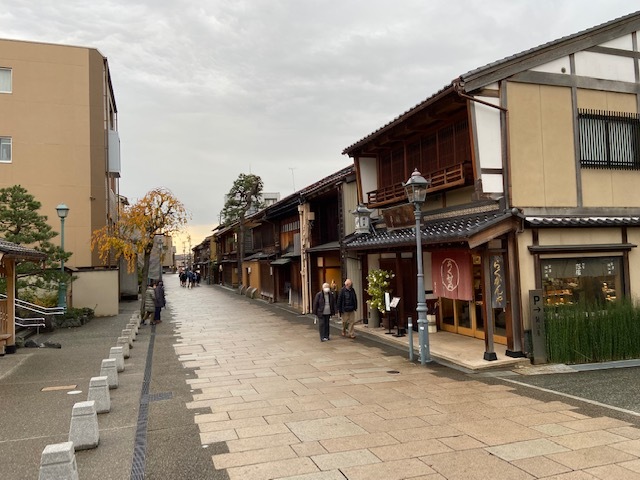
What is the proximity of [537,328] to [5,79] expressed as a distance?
2748 cm

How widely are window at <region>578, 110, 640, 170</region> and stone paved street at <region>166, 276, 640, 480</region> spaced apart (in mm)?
6900

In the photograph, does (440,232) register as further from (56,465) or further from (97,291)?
(97,291)

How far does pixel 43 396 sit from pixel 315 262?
1597 cm

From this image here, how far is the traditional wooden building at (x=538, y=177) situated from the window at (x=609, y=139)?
0.09 feet

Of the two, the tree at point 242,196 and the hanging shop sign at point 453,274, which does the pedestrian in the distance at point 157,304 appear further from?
the tree at point 242,196

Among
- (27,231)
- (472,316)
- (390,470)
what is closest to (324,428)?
(390,470)

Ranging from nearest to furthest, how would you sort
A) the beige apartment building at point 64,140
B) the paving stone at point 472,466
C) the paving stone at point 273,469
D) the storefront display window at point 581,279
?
the paving stone at point 472,466 < the paving stone at point 273,469 < the storefront display window at point 581,279 < the beige apartment building at point 64,140

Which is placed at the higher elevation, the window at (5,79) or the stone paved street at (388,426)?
the window at (5,79)

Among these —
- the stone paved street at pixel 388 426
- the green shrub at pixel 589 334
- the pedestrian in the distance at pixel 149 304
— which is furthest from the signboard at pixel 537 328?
the pedestrian in the distance at pixel 149 304

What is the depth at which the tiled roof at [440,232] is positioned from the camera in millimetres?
10977

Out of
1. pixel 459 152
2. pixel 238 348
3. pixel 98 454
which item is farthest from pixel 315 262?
pixel 98 454

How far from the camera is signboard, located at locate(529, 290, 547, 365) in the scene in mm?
10930

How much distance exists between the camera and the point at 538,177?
472 inches

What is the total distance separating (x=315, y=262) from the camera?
2431 cm
